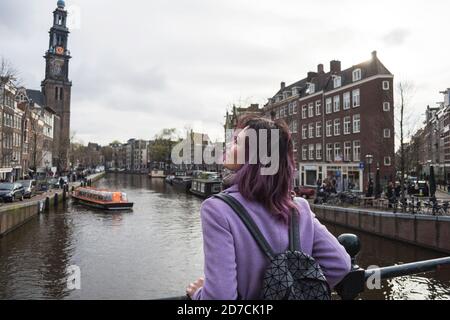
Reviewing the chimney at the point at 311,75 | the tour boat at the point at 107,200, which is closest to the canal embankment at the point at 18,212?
the tour boat at the point at 107,200

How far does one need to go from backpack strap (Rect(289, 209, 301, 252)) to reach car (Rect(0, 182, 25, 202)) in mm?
31522

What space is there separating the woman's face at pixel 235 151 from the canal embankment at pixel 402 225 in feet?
62.3

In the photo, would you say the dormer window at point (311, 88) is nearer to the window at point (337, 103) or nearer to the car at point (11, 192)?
the window at point (337, 103)

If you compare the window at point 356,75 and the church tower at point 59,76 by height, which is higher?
the church tower at point 59,76

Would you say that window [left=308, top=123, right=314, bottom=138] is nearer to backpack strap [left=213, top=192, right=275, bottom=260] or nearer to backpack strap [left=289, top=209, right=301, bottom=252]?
backpack strap [left=289, top=209, right=301, bottom=252]

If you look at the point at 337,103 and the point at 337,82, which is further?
the point at 337,82

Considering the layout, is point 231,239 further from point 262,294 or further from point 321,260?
point 321,260

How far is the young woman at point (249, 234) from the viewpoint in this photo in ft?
5.62

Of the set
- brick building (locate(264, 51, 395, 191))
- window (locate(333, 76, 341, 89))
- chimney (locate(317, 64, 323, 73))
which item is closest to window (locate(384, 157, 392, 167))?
brick building (locate(264, 51, 395, 191))

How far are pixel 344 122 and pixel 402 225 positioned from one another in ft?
82.6

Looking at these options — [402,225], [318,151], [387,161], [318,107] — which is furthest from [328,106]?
[402,225]

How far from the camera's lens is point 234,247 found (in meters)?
1.74

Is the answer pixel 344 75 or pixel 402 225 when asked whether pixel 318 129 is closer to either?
pixel 344 75
